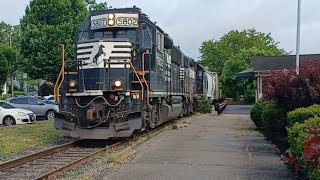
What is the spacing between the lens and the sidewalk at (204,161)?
877 centimetres

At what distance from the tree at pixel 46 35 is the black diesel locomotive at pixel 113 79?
75.9 feet

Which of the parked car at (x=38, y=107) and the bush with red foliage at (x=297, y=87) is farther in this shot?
the parked car at (x=38, y=107)

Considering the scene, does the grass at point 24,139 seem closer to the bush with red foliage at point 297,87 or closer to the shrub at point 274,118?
the shrub at point 274,118

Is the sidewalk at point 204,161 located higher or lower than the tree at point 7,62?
lower

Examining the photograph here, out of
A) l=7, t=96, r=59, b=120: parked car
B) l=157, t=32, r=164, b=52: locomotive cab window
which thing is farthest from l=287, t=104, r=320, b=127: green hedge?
l=7, t=96, r=59, b=120: parked car

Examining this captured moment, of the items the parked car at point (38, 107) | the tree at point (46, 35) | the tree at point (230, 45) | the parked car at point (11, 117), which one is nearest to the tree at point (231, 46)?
the tree at point (230, 45)

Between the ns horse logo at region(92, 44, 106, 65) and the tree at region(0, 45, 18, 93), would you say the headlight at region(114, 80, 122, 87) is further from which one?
the tree at region(0, 45, 18, 93)

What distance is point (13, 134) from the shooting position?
1767cm

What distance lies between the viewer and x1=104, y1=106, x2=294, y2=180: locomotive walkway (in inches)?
345

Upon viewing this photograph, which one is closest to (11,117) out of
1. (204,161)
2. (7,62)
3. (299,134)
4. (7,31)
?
(204,161)

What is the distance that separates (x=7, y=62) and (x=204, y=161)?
4398cm

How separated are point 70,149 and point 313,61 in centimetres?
732

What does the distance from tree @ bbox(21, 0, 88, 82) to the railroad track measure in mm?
25372

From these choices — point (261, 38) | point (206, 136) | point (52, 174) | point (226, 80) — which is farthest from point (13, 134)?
point (261, 38)
